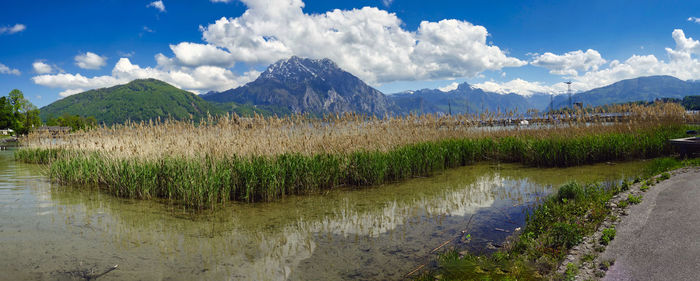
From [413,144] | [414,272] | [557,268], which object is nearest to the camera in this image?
[557,268]

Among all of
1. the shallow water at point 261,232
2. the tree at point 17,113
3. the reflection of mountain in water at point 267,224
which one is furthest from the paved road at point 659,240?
the tree at point 17,113

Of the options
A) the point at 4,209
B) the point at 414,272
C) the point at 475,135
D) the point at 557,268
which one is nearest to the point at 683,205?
the point at 557,268

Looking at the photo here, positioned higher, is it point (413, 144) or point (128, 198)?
point (413, 144)

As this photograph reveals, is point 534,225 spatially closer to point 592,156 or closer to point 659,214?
point 659,214

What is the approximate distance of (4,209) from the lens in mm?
9258

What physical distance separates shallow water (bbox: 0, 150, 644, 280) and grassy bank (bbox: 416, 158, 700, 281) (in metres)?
0.50

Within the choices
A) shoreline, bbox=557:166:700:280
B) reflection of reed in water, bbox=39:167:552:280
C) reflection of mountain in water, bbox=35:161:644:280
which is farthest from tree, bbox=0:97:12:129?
shoreline, bbox=557:166:700:280

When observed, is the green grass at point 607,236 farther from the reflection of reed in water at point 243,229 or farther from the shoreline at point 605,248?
the reflection of reed in water at point 243,229

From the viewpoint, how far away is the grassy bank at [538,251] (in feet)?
14.7

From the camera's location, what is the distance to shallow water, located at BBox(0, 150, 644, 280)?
207 inches

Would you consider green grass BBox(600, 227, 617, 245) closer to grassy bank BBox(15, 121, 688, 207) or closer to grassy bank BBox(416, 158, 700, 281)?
grassy bank BBox(416, 158, 700, 281)

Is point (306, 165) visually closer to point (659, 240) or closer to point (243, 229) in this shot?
point (243, 229)

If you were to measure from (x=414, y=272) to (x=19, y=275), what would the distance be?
19.2 feet

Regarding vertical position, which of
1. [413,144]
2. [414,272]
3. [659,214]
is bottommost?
[414,272]
